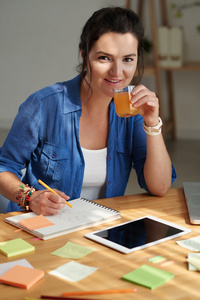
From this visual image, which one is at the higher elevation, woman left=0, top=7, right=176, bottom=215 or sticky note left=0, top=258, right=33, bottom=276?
woman left=0, top=7, right=176, bottom=215

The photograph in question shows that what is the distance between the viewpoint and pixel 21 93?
5.95 meters

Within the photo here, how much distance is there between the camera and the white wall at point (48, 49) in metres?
5.44

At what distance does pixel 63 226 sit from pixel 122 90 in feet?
1.89

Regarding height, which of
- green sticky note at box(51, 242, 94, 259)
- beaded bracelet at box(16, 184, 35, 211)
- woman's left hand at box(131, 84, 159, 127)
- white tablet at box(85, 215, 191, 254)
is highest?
woman's left hand at box(131, 84, 159, 127)

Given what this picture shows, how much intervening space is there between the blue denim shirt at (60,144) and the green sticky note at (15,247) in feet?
1.89

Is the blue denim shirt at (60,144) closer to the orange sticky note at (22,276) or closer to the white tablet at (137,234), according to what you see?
the white tablet at (137,234)

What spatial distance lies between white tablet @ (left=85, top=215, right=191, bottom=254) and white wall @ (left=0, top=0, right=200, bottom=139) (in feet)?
14.2

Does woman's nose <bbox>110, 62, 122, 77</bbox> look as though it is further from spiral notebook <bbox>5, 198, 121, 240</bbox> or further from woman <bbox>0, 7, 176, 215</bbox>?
spiral notebook <bbox>5, 198, 121, 240</bbox>

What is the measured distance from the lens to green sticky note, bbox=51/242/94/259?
108 centimetres

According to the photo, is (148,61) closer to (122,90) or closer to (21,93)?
(21,93)

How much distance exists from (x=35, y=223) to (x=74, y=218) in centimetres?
12

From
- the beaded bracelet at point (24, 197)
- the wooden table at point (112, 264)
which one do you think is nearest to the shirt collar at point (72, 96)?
the beaded bracelet at point (24, 197)

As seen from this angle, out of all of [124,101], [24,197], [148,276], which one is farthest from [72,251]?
[124,101]

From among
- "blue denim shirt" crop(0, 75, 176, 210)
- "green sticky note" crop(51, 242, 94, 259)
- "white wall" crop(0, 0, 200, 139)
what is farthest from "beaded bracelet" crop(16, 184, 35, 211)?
"white wall" crop(0, 0, 200, 139)
